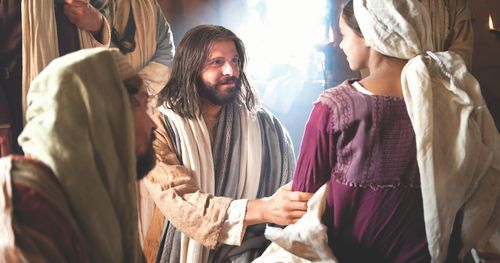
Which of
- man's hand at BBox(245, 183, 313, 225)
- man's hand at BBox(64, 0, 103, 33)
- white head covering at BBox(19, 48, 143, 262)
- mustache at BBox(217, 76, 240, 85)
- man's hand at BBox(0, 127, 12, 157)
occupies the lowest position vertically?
man's hand at BBox(245, 183, 313, 225)

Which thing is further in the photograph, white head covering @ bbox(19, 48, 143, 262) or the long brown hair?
the long brown hair

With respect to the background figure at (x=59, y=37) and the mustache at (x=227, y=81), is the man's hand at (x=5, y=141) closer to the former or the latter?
the background figure at (x=59, y=37)

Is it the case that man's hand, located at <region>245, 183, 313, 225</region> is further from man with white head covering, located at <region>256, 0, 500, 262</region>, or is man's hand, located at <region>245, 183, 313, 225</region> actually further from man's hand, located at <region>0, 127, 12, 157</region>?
man's hand, located at <region>0, 127, 12, 157</region>

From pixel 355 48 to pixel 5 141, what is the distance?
1.25 meters

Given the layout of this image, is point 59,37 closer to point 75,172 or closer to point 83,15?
point 83,15

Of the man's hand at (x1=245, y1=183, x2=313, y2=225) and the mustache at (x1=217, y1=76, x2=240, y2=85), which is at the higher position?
the mustache at (x1=217, y1=76, x2=240, y2=85)

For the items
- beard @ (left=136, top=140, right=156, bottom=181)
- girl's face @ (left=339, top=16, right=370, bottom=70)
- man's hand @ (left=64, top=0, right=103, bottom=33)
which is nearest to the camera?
beard @ (left=136, top=140, right=156, bottom=181)

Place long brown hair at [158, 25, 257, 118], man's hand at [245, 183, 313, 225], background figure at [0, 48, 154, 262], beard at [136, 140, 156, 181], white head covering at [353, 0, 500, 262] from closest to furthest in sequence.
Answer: background figure at [0, 48, 154, 262]
beard at [136, 140, 156, 181]
white head covering at [353, 0, 500, 262]
man's hand at [245, 183, 313, 225]
long brown hair at [158, 25, 257, 118]

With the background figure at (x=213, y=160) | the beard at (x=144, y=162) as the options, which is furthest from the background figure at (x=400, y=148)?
the beard at (x=144, y=162)

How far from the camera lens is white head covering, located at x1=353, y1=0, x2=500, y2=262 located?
1488mm

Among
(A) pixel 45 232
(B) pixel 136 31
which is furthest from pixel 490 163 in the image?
(B) pixel 136 31

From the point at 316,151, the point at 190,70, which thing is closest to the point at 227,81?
the point at 190,70

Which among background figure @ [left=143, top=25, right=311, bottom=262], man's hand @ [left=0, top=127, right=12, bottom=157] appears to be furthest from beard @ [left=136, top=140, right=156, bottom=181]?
man's hand @ [left=0, top=127, right=12, bottom=157]

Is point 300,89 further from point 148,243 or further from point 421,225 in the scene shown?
point 421,225
